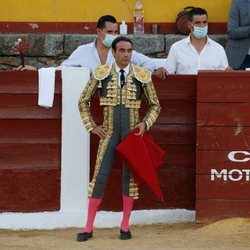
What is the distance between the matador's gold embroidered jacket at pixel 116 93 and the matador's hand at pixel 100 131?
3 centimetres

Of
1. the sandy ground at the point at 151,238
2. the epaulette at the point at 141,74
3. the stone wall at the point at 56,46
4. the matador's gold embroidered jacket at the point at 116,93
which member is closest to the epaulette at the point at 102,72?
the matador's gold embroidered jacket at the point at 116,93

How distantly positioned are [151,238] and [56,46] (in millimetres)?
3521

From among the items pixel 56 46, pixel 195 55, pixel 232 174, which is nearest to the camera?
pixel 232 174

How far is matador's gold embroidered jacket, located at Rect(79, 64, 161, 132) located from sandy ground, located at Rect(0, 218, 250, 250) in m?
0.71

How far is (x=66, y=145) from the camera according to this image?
684 cm

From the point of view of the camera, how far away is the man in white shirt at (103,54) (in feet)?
22.3

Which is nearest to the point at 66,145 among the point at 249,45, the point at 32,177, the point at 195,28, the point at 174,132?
the point at 32,177

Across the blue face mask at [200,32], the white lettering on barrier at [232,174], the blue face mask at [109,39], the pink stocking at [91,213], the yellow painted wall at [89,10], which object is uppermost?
the yellow painted wall at [89,10]

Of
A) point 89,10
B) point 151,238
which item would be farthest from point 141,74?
point 89,10

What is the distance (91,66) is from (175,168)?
2.98ft

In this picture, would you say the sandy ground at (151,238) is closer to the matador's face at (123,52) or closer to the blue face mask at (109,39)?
the matador's face at (123,52)

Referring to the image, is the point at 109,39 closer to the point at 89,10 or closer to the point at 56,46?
the point at 56,46

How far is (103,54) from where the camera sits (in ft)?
22.7

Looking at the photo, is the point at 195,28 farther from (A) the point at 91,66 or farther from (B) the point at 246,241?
(B) the point at 246,241
